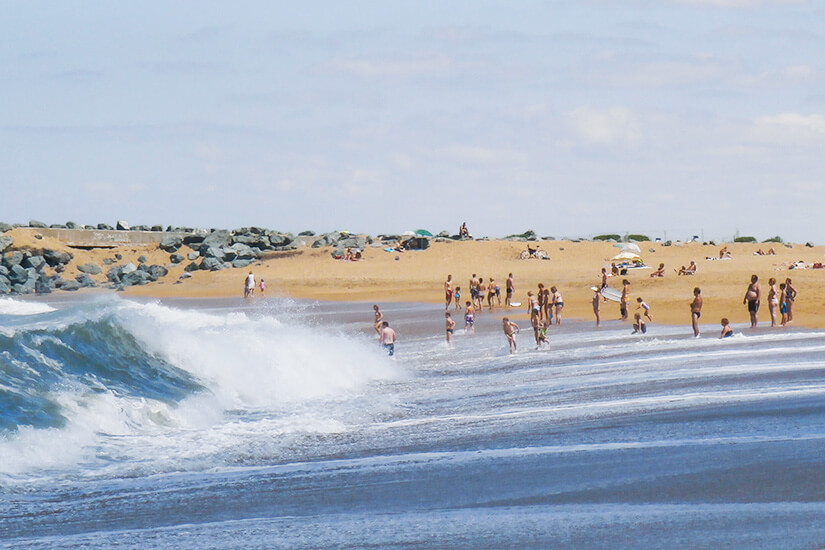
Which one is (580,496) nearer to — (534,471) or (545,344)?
(534,471)

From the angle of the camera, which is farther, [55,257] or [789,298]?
[55,257]

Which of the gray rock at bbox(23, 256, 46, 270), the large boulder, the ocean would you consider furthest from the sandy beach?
the ocean

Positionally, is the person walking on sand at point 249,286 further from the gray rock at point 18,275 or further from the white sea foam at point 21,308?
the gray rock at point 18,275

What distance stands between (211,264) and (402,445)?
52.7 meters

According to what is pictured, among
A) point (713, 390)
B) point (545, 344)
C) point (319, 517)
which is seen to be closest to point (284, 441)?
point (319, 517)

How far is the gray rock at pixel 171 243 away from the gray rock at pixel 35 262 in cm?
750

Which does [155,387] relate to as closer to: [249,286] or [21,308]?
[21,308]

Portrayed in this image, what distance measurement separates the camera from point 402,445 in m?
12.8

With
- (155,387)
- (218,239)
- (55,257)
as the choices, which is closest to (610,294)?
(155,387)

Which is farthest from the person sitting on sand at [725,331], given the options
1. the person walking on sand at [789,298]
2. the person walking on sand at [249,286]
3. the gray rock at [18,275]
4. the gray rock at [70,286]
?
the gray rock at [18,275]

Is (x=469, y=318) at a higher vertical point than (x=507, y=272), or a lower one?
lower

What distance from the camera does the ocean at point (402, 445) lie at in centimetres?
887

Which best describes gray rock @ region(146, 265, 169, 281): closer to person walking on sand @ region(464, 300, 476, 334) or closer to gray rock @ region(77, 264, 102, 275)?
gray rock @ region(77, 264, 102, 275)

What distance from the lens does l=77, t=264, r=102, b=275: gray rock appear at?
6588 cm
